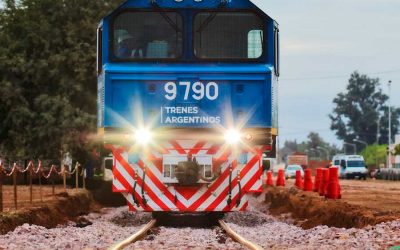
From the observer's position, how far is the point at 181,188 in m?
17.1

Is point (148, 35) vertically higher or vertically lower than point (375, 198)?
higher

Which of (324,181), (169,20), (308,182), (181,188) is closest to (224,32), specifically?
(169,20)

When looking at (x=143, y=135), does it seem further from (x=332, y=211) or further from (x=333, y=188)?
(x=333, y=188)

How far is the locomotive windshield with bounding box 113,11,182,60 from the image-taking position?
1716 centimetres

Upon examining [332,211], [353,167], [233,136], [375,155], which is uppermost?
[233,136]

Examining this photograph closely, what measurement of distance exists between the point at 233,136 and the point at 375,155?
450ft

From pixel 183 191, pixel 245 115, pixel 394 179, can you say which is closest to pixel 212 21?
pixel 245 115

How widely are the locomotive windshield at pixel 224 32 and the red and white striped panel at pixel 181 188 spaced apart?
Result: 5.75 ft

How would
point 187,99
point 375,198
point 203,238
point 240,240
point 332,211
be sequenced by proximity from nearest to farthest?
point 240,240 < point 203,238 < point 187,99 < point 332,211 < point 375,198

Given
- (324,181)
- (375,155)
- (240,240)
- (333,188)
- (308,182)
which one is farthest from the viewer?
(375,155)

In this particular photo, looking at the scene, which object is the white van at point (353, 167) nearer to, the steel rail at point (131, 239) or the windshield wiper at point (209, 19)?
the windshield wiper at point (209, 19)

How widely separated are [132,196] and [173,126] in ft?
5.07

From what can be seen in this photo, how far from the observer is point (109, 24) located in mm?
17281

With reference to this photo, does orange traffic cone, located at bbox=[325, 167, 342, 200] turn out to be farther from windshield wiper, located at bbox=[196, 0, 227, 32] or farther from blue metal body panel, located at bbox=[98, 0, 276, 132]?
windshield wiper, located at bbox=[196, 0, 227, 32]
